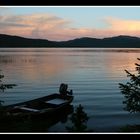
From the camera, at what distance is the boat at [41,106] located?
14959 mm

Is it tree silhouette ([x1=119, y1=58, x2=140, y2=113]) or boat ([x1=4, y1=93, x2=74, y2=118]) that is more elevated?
tree silhouette ([x1=119, y1=58, x2=140, y2=113])

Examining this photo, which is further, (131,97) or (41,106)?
(41,106)

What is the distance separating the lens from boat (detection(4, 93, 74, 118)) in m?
15.0

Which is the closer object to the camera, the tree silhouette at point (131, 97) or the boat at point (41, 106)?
the tree silhouette at point (131, 97)

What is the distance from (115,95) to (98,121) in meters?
9.01

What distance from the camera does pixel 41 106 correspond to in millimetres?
17234

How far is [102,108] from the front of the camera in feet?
79.9

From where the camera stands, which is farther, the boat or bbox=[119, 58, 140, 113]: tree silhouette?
the boat

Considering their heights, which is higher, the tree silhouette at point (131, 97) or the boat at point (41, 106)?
the tree silhouette at point (131, 97)

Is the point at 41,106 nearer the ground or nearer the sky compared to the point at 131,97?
nearer the ground
